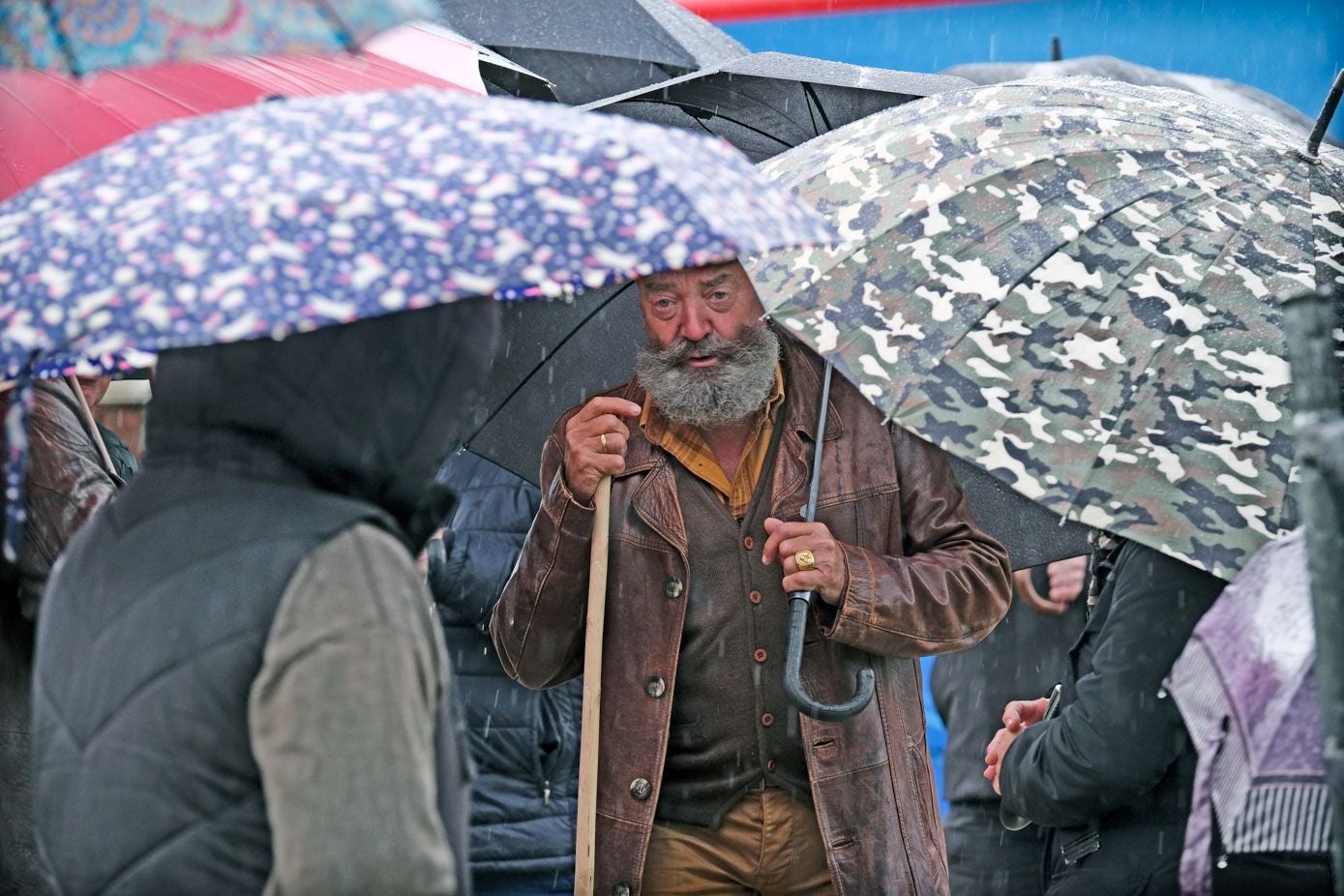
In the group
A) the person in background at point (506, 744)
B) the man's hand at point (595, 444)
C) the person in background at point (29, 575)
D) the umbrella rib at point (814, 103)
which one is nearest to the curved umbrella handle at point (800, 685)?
the man's hand at point (595, 444)

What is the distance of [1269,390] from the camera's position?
124 inches

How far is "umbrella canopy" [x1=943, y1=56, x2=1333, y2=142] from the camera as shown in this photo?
7.04 metres

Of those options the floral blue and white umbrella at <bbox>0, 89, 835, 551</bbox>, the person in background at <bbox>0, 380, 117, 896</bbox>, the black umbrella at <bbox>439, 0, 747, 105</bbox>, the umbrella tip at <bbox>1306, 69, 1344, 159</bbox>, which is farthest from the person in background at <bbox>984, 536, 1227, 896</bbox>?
the black umbrella at <bbox>439, 0, 747, 105</bbox>

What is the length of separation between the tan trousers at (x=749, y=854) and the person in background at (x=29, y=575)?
140 centimetres

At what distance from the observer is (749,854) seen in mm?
3771

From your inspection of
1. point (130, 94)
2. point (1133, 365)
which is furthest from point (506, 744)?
point (1133, 365)

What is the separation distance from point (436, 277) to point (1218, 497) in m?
1.53

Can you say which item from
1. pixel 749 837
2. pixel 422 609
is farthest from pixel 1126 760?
pixel 422 609

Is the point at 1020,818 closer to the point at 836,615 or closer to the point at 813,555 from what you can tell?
the point at 836,615

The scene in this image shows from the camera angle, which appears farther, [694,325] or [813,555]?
[694,325]

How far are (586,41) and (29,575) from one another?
116 inches

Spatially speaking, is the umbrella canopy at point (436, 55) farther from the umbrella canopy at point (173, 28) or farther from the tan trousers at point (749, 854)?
the tan trousers at point (749, 854)

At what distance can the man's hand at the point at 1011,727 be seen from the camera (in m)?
4.18

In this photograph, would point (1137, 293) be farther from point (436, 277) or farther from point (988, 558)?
point (436, 277)
